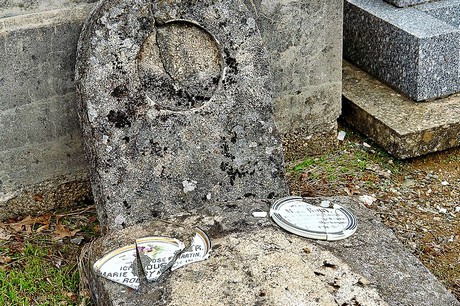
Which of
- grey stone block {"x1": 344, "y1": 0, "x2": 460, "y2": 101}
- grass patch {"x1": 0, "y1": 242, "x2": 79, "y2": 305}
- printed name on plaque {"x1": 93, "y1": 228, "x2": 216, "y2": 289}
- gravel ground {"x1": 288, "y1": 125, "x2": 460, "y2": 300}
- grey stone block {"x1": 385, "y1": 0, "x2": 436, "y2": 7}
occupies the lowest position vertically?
gravel ground {"x1": 288, "y1": 125, "x2": 460, "y2": 300}

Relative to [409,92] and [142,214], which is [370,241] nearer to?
[142,214]

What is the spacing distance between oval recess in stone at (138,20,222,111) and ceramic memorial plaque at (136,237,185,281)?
2.11 ft

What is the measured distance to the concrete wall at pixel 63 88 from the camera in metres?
3.38

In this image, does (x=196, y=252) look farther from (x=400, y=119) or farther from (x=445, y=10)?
(x=445, y=10)

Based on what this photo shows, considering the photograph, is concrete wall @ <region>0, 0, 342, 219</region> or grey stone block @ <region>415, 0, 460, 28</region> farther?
grey stone block @ <region>415, 0, 460, 28</region>

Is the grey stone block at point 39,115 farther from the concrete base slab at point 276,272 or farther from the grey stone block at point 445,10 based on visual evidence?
the grey stone block at point 445,10

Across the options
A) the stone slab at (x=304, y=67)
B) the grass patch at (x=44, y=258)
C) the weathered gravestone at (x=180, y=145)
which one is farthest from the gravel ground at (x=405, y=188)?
the grass patch at (x=44, y=258)

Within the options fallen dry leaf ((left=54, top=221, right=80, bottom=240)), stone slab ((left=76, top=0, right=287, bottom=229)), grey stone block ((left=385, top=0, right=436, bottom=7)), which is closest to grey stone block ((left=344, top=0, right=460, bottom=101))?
grey stone block ((left=385, top=0, right=436, bottom=7))

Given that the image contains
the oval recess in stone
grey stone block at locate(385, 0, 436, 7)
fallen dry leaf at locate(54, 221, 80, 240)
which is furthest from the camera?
grey stone block at locate(385, 0, 436, 7)

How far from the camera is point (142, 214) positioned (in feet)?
10.7

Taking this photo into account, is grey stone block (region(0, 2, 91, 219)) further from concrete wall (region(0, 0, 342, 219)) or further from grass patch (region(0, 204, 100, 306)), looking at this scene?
grass patch (region(0, 204, 100, 306))

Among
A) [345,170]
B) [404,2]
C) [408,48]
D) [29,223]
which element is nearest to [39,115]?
[29,223]

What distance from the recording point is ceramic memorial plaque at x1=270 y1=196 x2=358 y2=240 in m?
2.99

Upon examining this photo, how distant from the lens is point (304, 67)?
406 centimetres
